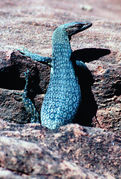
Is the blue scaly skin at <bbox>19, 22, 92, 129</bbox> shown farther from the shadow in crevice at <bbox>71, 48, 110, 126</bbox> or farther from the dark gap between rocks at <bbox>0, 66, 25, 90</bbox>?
the dark gap between rocks at <bbox>0, 66, 25, 90</bbox>

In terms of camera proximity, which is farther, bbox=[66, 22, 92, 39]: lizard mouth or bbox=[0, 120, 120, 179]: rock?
bbox=[66, 22, 92, 39]: lizard mouth

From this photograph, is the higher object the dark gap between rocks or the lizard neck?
the lizard neck

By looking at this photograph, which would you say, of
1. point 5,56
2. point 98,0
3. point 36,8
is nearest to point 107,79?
point 5,56

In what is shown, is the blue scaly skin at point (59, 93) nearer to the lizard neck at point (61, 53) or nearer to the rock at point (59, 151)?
the lizard neck at point (61, 53)

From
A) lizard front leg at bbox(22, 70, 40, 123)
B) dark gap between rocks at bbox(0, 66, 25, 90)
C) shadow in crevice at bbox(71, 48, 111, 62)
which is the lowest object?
lizard front leg at bbox(22, 70, 40, 123)

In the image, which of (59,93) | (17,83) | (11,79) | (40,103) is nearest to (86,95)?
(59,93)

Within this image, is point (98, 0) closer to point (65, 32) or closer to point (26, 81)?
point (65, 32)

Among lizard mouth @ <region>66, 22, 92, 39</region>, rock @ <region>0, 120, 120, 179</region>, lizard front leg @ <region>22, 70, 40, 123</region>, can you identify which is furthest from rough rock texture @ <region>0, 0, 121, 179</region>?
lizard mouth @ <region>66, 22, 92, 39</region>

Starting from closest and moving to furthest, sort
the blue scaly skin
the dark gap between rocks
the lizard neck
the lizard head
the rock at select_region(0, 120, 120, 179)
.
A: the rock at select_region(0, 120, 120, 179) < the blue scaly skin < the dark gap between rocks < the lizard neck < the lizard head

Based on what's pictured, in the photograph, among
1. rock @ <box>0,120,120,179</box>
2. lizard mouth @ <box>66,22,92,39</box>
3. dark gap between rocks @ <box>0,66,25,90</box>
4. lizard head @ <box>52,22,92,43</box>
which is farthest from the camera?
lizard mouth @ <box>66,22,92,39</box>
